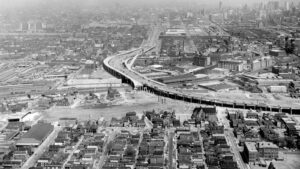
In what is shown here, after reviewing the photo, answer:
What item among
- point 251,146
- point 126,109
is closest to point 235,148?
point 251,146

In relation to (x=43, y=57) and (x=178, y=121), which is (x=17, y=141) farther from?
(x=43, y=57)

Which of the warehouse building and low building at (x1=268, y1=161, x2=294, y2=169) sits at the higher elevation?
the warehouse building

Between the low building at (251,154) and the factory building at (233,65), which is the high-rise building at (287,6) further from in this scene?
the low building at (251,154)

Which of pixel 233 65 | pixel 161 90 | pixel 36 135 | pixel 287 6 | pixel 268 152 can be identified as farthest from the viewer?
pixel 287 6

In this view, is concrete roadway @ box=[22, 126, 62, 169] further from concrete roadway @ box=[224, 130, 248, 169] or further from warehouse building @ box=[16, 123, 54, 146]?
concrete roadway @ box=[224, 130, 248, 169]

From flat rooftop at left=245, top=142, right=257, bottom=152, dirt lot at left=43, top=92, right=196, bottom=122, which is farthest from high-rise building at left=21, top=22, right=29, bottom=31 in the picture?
flat rooftop at left=245, top=142, right=257, bottom=152

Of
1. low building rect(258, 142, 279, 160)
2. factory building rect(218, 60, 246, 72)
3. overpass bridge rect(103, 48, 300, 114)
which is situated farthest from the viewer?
factory building rect(218, 60, 246, 72)

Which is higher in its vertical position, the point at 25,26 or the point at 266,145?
the point at 25,26

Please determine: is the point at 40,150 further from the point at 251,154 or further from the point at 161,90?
the point at 161,90

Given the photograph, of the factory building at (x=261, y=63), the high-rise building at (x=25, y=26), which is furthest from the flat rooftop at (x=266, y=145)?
the high-rise building at (x=25, y=26)
